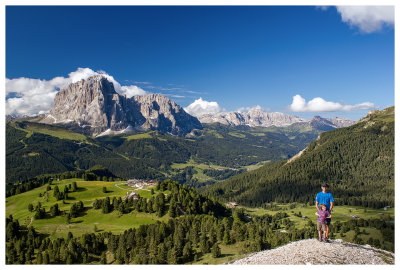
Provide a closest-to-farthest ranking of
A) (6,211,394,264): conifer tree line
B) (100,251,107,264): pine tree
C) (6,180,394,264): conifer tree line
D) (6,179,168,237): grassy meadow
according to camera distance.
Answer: (6,211,394,264): conifer tree line → (6,180,394,264): conifer tree line → (100,251,107,264): pine tree → (6,179,168,237): grassy meadow

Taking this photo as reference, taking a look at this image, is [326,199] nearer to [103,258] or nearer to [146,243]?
[146,243]

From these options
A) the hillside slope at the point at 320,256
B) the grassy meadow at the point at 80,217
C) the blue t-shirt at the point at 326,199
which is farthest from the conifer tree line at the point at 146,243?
the blue t-shirt at the point at 326,199

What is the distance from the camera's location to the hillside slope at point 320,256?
26266 millimetres

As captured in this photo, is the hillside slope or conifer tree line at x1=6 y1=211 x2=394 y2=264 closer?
the hillside slope

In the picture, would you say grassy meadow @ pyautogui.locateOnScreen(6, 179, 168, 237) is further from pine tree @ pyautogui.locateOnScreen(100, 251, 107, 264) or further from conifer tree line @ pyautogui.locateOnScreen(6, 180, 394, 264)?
pine tree @ pyautogui.locateOnScreen(100, 251, 107, 264)

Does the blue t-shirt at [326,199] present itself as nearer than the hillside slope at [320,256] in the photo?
Yes

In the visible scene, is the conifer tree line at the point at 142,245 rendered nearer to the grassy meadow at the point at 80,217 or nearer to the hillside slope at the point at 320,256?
the grassy meadow at the point at 80,217

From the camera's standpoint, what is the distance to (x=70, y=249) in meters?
62.8

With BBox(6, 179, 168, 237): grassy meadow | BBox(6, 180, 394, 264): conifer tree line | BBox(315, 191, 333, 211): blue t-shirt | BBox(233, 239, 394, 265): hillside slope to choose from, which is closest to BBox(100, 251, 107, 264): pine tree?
BBox(6, 180, 394, 264): conifer tree line

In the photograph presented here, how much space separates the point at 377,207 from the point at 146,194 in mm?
168684

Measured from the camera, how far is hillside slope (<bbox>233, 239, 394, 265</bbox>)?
26.3 metres

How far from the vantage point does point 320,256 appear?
86.6ft
